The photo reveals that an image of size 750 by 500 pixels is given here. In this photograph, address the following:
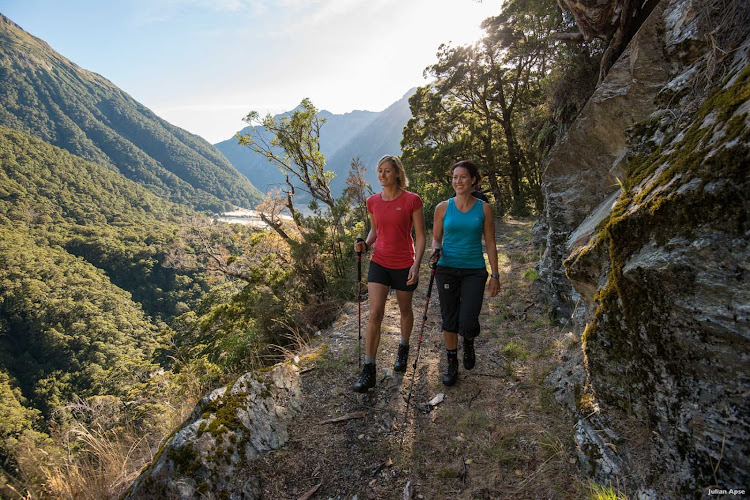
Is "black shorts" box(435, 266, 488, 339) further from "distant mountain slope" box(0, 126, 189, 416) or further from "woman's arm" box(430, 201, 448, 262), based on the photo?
"distant mountain slope" box(0, 126, 189, 416)

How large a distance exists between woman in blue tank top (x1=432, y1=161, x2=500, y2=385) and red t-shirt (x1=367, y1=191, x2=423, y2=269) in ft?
1.13

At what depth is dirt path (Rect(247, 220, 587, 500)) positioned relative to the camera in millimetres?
2611

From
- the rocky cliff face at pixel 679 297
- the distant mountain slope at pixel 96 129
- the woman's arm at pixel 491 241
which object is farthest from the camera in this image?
the distant mountain slope at pixel 96 129

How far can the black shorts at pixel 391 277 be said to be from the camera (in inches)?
143

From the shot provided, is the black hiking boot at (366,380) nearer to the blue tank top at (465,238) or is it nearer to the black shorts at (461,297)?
the black shorts at (461,297)

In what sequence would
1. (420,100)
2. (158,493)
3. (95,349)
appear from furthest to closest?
(95,349) < (420,100) < (158,493)

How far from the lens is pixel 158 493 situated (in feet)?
8.39

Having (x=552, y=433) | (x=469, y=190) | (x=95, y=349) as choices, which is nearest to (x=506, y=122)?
(x=469, y=190)

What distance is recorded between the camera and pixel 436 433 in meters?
3.17

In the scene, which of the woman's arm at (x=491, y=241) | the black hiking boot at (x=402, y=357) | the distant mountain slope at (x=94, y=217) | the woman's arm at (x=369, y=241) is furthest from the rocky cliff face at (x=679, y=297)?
the distant mountain slope at (x=94, y=217)

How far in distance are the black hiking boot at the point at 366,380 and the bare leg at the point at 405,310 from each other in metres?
0.55

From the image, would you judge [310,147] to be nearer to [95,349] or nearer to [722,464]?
[722,464]

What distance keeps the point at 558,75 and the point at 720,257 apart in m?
6.99

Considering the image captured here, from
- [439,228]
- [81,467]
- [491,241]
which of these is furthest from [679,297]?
[81,467]
